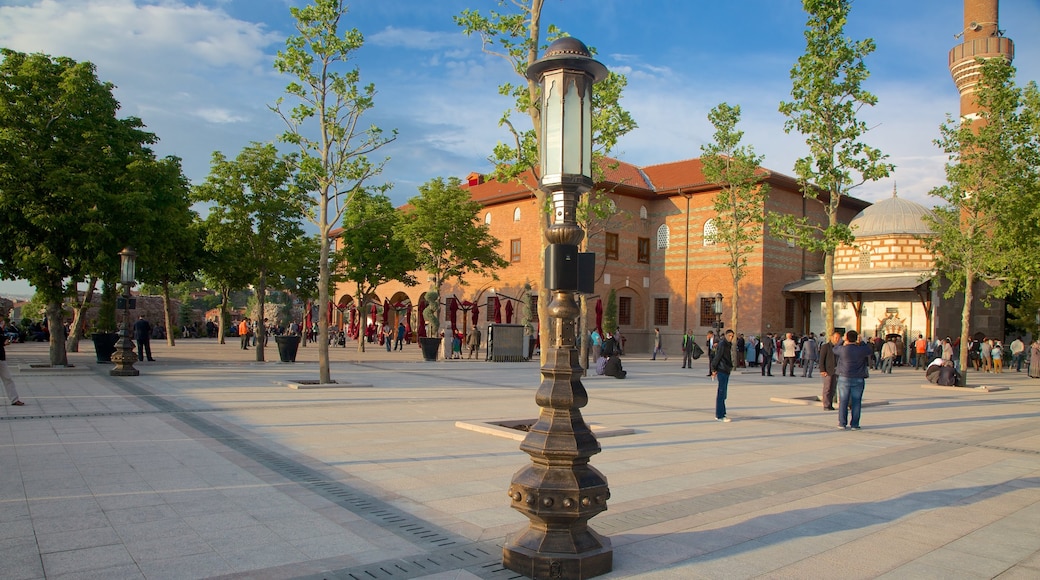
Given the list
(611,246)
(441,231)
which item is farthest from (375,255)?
(611,246)

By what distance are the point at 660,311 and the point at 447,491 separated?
129ft

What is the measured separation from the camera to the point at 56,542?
491 centimetres

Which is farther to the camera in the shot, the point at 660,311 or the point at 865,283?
the point at 660,311

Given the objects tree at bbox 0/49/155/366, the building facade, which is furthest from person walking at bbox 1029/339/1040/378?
tree at bbox 0/49/155/366

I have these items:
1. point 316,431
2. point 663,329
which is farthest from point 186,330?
point 316,431

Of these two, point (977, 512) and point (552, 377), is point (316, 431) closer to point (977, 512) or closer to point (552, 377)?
point (552, 377)

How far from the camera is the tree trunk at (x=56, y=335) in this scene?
19.8 m

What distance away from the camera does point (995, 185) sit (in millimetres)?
21938

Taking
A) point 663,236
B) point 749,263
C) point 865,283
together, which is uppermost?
point 663,236

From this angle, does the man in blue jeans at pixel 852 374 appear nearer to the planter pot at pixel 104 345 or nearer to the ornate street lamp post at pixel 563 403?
the ornate street lamp post at pixel 563 403

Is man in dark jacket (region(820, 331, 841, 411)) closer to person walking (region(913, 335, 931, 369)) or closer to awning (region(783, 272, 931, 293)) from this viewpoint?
person walking (region(913, 335, 931, 369))

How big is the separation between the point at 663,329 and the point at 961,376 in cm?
2315

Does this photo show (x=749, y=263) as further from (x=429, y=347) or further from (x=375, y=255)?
(x=375, y=255)

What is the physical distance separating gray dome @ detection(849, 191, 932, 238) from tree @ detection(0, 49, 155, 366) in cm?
3414
